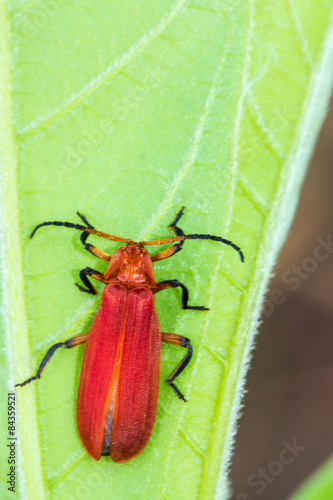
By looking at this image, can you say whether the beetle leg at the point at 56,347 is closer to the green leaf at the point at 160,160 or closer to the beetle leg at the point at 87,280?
the green leaf at the point at 160,160

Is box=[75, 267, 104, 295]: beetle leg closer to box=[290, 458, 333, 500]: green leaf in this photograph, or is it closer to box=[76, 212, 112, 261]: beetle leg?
box=[76, 212, 112, 261]: beetle leg

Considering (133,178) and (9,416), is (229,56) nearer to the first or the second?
(133,178)

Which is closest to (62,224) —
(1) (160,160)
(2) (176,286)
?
(1) (160,160)

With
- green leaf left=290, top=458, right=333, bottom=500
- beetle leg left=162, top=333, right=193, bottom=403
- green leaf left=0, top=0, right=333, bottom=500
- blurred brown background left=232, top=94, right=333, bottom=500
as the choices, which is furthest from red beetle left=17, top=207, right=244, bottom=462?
blurred brown background left=232, top=94, right=333, bottom=500

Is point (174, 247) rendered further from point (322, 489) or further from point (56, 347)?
point (322, 489)

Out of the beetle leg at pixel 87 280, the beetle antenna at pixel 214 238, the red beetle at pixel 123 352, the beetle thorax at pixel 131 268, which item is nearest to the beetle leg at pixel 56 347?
the red beetle at pixel 123 352

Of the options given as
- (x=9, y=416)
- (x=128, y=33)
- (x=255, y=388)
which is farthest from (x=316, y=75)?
(x=255, y=388)

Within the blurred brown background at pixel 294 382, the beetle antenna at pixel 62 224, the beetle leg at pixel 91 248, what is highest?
the beetle antenna at pixel 62 224
